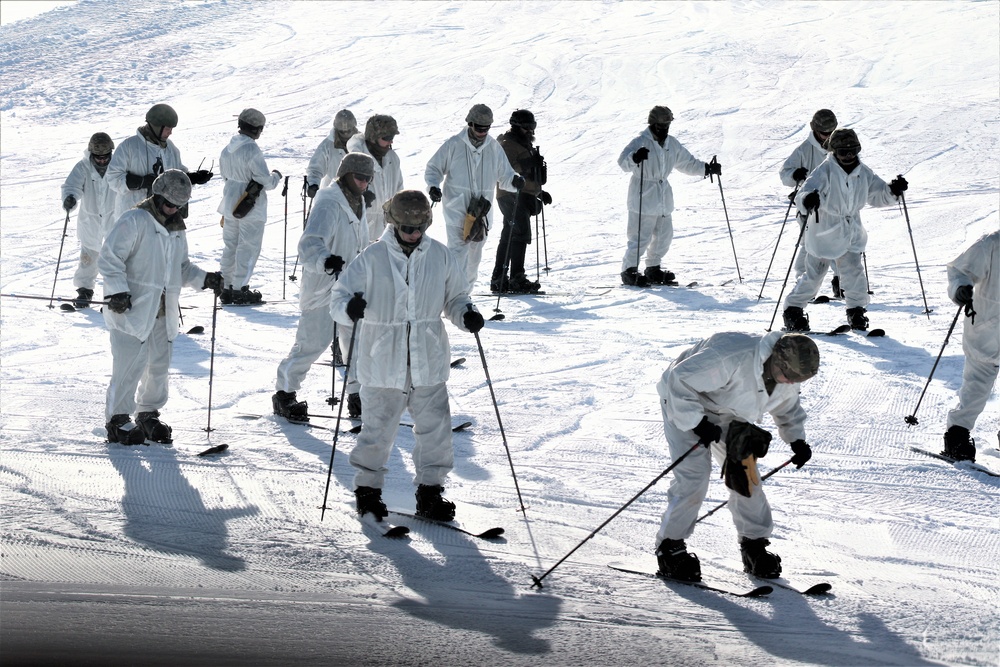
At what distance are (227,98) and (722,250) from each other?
17449 millimetres

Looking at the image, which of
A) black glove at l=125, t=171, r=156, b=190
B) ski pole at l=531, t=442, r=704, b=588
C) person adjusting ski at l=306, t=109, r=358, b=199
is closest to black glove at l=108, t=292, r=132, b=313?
ski pole at l=531, t=442, r=704, b=588

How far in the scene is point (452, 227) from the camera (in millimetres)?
11336

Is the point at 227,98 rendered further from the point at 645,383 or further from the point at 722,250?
the point at 645,383

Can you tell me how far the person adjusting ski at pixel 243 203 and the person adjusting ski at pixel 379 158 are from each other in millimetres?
1453

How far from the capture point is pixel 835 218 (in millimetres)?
10180

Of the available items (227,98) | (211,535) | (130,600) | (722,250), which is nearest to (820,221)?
(722,250)

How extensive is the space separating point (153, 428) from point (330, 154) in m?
4.59

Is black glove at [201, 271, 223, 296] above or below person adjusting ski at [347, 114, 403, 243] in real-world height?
below

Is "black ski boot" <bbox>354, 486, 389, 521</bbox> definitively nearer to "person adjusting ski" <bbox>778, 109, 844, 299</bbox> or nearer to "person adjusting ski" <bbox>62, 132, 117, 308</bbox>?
"person adjusting ski" <bbox>778, 109, 844, 299</bbox>

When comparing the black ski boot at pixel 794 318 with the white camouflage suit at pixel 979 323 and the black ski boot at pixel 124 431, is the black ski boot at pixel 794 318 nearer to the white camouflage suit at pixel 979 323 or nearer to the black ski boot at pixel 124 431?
the white camouflage suit at pixel 979 323

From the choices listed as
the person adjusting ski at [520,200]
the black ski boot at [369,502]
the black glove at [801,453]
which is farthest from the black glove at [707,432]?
the person adjusting ski at [520,200]

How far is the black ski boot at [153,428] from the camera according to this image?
7.52 metres

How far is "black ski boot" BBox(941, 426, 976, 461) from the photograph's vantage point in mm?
7320

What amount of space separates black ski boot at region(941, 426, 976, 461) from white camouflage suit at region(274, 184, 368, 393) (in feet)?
13.0
